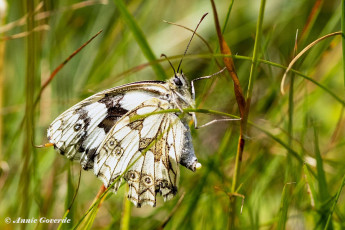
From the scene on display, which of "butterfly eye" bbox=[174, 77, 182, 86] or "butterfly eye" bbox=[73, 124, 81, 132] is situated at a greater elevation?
"butterfly eye" bbox=[174, 77, 182, 86]

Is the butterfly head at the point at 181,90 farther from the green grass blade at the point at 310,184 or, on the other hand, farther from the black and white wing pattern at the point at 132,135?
the green grass blade at the point at 310,184

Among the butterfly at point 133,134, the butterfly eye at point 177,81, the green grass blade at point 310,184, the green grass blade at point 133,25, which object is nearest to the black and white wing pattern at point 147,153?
the butterfly at point 133,134

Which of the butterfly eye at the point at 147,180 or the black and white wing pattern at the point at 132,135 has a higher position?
the black and white wing pattern at the point at 132,135

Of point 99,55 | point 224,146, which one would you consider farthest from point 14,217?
point 99,55

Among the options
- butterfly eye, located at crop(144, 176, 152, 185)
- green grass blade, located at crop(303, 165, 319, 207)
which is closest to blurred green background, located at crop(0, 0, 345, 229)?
green grass blade, located at crop(303, 165, 319, 207)

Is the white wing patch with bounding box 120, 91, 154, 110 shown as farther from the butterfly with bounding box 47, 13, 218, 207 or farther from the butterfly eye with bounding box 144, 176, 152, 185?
the butterfly eye with bounding box 144, 176, 152, 185

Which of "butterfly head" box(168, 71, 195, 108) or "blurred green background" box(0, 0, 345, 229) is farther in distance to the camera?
"butterfly head" box(168, 71, 195, 108)

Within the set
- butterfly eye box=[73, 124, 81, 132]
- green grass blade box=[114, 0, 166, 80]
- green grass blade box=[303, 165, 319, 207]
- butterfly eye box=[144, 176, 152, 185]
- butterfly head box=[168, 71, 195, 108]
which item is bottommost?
green grass blade box=[303, 165, 319, 207]

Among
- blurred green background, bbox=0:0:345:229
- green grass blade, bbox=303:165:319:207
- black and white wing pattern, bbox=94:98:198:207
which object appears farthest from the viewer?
black and white wing pattern, bbox=94:98:198:207
